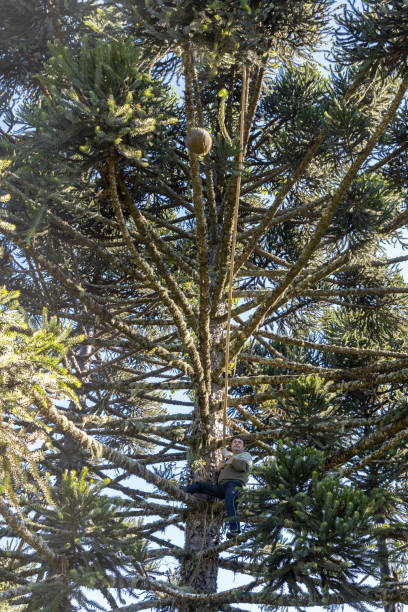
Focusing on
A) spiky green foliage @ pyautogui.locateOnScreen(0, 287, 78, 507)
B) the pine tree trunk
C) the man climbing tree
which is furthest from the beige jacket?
spiky green foliage @ pyautogui.locateOnScreen(0, 287, 78, 507)

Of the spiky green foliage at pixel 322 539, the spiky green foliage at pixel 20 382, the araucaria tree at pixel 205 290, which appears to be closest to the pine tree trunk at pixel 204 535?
the araucaria tree at pixel 205 290

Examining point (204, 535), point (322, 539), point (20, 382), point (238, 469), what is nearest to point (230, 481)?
point (238, 469)

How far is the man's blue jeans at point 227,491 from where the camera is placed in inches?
203

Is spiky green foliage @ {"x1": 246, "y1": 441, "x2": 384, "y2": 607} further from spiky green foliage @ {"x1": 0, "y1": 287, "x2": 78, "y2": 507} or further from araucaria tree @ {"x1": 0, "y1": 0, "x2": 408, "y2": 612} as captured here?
spiky green foliage @ {"x1": 0, "y1": 287, "x2": 78, "y2": 507}

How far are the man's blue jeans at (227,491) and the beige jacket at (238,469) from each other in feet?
0.13

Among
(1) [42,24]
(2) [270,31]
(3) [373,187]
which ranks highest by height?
(1) [42,24]

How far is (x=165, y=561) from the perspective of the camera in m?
5.46

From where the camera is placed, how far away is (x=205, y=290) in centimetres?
558

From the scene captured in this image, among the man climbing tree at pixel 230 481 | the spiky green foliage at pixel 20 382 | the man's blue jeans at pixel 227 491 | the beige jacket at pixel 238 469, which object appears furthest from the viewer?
the beige jacket at pixel 238 469

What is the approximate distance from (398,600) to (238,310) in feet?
11.5

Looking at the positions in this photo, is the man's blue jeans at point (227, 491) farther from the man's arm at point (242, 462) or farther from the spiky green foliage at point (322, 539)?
the spiky green foliage at point (322, 539)

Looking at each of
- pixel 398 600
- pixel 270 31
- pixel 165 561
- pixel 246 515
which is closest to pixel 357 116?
pixel 270 31

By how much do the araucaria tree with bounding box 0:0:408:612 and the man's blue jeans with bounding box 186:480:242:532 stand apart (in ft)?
0.57

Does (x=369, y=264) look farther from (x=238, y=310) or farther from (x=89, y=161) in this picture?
(x=89, y=161)
